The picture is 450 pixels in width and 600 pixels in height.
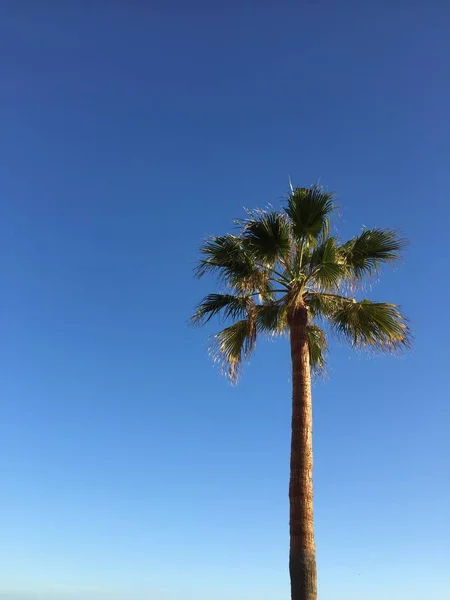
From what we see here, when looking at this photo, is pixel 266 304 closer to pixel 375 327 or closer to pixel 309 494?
pixel 375 327

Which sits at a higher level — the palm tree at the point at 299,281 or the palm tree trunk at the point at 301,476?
the palm tree at the point at 299,281

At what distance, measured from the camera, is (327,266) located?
42.2 feet

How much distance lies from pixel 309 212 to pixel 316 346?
356 cm

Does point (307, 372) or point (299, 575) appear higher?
point (307, 372)

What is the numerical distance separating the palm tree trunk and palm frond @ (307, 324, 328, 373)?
1.82m

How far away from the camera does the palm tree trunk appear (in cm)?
995

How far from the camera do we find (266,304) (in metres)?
13.9

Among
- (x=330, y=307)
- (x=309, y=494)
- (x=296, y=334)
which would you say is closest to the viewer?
(x=309, y=494)

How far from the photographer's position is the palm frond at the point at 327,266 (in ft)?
42.1

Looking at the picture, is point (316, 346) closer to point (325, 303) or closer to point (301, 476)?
point (325, 303)

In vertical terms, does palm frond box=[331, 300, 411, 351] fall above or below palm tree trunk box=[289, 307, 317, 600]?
above

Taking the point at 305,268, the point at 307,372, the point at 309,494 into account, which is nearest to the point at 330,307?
the point at 305,268

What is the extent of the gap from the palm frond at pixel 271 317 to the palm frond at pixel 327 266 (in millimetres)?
969

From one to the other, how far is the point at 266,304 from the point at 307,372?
2302mm
